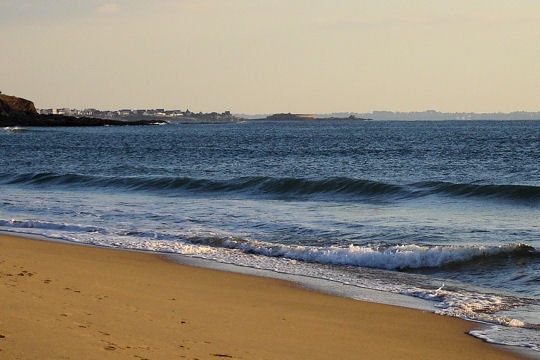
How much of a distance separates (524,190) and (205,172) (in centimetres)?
1886

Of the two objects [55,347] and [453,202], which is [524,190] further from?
[55,347]

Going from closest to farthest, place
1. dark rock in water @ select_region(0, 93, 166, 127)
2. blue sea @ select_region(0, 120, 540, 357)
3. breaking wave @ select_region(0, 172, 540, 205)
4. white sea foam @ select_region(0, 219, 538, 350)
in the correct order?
white sea foam @ select_region(0, 219, 538, 350) < blue sea @ select_region(0, 120, 540, 357) < breaking wave @ select_region(0, 172, 540, 205) < dark rock in water @ select_region(0, 93, 166, 127)

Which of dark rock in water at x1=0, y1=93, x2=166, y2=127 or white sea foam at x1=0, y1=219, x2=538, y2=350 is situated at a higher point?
dark rock in water at x1=0, y1=93, x2=166, y2=127

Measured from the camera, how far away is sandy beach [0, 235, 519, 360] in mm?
6805

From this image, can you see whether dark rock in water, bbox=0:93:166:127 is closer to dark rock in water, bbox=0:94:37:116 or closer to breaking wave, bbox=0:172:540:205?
dark rock in water, bbox=0:94:37:116

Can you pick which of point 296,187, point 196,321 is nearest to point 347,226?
point 196,321

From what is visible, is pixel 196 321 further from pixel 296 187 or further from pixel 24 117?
pixel 24 117

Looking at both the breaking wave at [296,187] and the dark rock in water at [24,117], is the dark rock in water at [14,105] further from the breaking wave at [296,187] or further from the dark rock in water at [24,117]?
the breaking wave at [296,187]

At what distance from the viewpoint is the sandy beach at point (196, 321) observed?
680cm

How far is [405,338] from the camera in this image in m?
8.22

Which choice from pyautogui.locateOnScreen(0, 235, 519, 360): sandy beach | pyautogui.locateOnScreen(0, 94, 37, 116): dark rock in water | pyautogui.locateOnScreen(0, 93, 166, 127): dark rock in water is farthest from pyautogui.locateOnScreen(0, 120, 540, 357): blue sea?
pyautogui.locateOnScreen(0, 94, 37, 116): dark rock in water

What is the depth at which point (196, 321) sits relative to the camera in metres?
8.23

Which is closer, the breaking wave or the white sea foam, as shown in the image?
the white sea foam

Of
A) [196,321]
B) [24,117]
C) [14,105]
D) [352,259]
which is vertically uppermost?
[14,105]
